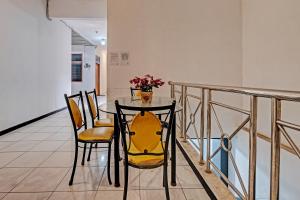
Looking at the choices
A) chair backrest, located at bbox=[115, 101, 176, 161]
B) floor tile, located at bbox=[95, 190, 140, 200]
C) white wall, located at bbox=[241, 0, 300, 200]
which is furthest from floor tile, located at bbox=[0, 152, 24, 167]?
white wall, located at bbox=[241, 0, 300, 200]


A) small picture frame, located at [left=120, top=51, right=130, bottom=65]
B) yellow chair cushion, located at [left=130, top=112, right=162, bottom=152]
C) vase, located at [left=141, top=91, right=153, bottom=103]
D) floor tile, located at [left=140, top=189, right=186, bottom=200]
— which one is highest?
small picture frame, located at [left=120, top=51, right=130, bottom=65]

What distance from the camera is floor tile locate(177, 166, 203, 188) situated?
2355 mm

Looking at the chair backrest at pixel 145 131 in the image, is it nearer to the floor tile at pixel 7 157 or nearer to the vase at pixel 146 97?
Answer: the vase at pixel 146 97

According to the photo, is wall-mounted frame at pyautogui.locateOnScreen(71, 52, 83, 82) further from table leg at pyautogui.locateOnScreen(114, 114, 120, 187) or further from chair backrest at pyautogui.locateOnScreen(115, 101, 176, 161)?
chair backrest at pyautogui.locateOnScreen(115, 101, 176, 161)

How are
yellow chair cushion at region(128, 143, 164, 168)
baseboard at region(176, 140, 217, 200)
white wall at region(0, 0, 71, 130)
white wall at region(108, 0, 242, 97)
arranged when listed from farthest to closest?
white wall at region(108, 0, 242, 97)
white wall at region(0, 0, 71, 130)
baseboard at region(176, 140, 217, 200)
yellow chair cushion at region(128, 143, 164, 168)

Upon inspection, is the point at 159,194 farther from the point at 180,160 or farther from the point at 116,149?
the point at 180,160

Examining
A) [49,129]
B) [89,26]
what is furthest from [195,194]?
[89,26]

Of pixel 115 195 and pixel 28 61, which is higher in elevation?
pixel 28 61

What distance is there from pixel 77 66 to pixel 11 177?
34.8 feet

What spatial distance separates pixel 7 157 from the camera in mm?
3145

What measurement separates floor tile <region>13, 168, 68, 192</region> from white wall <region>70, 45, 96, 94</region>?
10169 mm

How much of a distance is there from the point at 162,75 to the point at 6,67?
3.01m

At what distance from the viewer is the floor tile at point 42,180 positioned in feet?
7.41

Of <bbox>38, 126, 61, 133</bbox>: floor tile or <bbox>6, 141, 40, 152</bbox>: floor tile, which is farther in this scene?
<bbox>38, 126, 61, 133</bbox>: floor tile
